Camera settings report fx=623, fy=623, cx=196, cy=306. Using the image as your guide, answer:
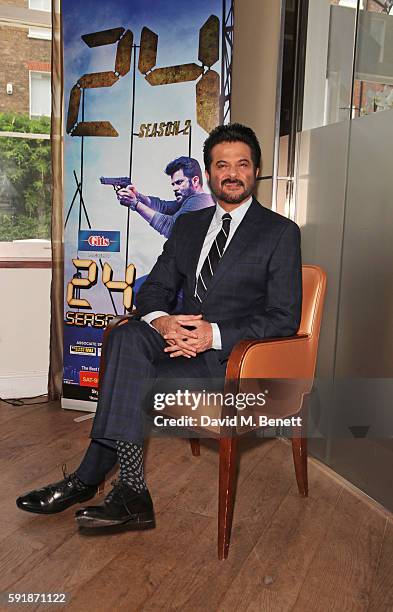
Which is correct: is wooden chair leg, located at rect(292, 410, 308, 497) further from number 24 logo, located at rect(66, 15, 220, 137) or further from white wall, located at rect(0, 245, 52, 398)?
white wall, located at rect(0, 245, 52, 398)

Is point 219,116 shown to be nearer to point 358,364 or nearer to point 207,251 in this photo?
point 207,251

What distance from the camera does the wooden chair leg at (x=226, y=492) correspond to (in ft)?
6.29

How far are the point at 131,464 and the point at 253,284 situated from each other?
2.45 feet

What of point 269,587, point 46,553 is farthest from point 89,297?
point 269,587

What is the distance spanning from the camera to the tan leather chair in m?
1.93

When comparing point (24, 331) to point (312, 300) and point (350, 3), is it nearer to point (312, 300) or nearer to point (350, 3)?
point (312, 300)

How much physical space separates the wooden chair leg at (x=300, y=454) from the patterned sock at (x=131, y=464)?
65cm

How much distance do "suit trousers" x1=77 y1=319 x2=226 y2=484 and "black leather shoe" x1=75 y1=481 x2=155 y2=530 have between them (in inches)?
5.8

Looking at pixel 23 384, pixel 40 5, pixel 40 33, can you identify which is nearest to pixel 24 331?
pixel 23 384

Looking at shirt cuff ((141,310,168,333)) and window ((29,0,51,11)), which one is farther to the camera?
window ((29,0,51,11))

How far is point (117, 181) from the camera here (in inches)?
129

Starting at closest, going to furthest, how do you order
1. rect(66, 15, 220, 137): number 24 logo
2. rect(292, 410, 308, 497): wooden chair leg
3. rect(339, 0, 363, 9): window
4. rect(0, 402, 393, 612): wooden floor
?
rect(0, 402, 393, 612): wooden floor < rect(292, 410, 308, 497): wooden chair leg < rect(339, 0, 363, 9): window < rect(66, 15, 220, 137): number 24 logo

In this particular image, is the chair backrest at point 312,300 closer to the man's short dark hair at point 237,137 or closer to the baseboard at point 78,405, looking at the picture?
the man's short dark hair at point 237,137

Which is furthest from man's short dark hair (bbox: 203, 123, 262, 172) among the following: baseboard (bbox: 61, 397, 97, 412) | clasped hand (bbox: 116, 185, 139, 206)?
baseboard (bbox: 61, 397, 97, 412)
